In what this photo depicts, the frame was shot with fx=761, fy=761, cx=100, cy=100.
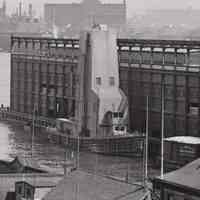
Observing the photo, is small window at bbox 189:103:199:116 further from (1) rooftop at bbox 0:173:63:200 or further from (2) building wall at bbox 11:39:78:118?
(1) rooftop at bbox 0:173:63:200

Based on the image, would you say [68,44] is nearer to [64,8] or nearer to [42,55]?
[42,55]

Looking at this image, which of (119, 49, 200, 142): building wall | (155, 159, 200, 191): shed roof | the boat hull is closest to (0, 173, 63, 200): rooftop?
(155, 159, 200, 191): shed roof

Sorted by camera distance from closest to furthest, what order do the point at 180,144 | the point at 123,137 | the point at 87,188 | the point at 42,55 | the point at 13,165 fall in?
the point at 87,188
the point at 13,165
the point at 180,144
the point at 123,137
the point at 42,55

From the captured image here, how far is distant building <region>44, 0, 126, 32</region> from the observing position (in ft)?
396

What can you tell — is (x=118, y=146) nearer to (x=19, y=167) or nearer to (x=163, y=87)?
(x=163, y=87)

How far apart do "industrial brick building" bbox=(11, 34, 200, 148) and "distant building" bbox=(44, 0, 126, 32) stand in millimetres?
69420

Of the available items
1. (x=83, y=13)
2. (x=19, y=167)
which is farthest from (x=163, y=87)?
(x=83, y=13)

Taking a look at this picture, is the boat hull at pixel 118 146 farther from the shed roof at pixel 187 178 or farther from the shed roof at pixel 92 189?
the shed roof at pixel 187 178

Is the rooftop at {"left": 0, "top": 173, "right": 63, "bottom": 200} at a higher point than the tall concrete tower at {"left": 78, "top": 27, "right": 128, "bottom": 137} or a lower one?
lower

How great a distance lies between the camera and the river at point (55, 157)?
85.7 feet

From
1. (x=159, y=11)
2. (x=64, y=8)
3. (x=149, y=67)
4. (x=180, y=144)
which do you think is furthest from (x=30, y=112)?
(x=159, y=11)

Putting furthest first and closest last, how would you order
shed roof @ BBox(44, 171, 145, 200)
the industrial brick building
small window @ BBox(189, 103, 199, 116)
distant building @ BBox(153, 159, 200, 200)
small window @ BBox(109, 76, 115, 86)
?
small window @ BBox(109, 76, 115, 86) → the industrial brick building → small window @ BBox(189, 103, 199, 116) → shed roof @ BBox(44, 171, 145, 200) → distant building @ BBox(153, 159, 200, 200)

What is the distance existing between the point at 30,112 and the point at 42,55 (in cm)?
347

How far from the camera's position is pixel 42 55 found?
143ft
